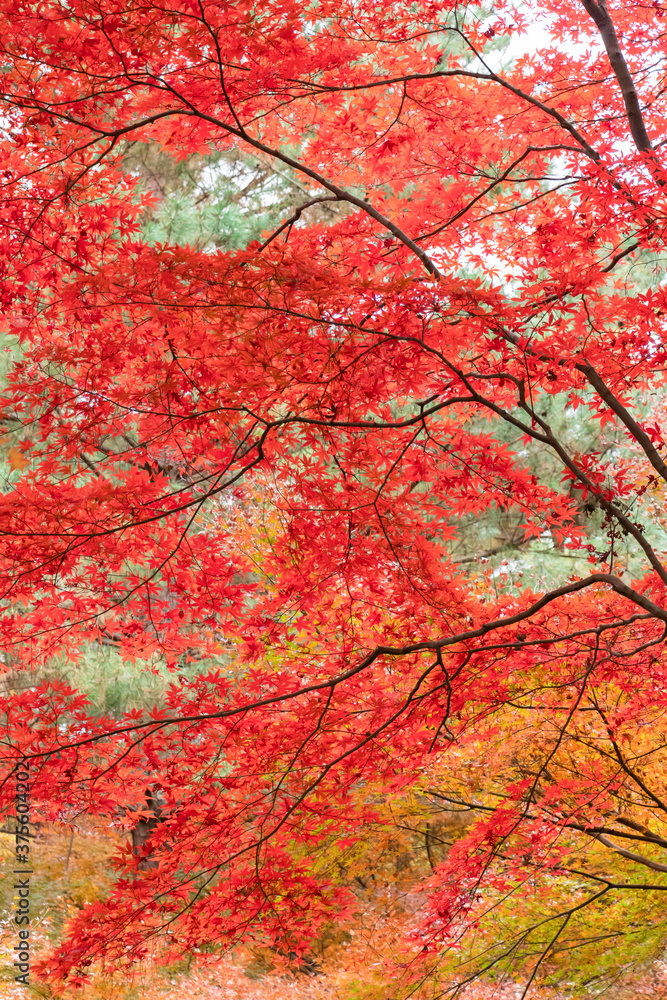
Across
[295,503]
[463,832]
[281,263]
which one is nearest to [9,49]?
[281,263]

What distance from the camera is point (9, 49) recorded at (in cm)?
246

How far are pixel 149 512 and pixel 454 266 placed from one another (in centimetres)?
169

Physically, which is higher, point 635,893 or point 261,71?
point 261,71

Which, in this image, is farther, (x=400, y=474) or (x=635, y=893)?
(x=635, y=893)

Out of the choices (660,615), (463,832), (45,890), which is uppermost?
(45,890)

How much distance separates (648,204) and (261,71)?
1254mm

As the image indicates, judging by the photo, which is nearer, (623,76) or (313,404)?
(313,404)

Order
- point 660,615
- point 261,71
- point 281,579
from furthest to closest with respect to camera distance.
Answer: point 281,579, point 261,71, point 660,615

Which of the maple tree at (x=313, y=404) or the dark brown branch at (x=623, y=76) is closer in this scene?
the maple tree at (x=313, y=404)

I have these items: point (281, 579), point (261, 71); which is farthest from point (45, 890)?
point (261, 71)

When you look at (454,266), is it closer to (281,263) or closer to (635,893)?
(281,263)

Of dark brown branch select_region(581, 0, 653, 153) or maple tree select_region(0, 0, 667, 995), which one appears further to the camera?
dark brown branch select_region(581, 0, 653, 153)

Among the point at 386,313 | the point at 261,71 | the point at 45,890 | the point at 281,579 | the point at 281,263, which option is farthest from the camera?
the point at 45,890

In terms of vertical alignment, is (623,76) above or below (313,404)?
above
